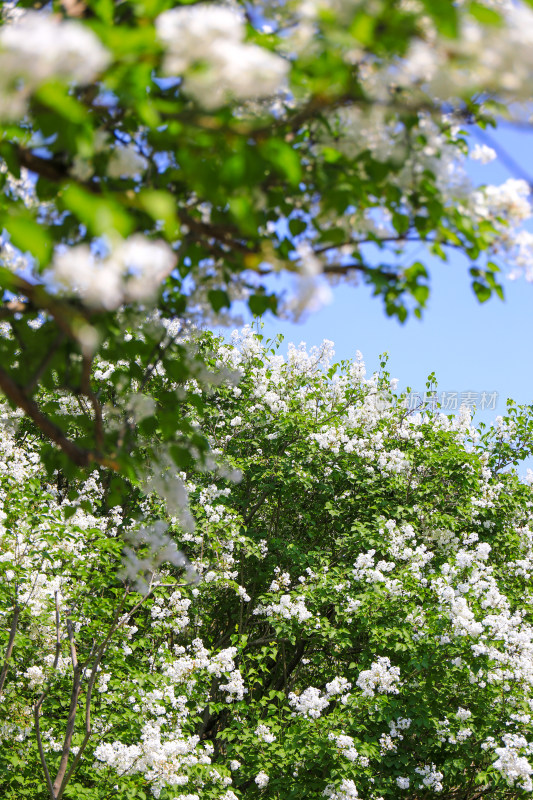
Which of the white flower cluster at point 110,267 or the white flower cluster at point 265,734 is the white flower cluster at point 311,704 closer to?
the white flower cluster at point 265,734

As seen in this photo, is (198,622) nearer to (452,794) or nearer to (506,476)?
(452,794)

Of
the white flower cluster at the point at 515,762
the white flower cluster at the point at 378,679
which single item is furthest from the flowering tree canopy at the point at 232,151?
the white flower cluster at the point at 515,762

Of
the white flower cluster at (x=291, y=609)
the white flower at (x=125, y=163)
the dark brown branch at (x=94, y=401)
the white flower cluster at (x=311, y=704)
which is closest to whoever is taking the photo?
the white flower at (x=125, y=163)

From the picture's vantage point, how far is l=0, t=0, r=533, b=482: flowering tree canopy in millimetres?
1368

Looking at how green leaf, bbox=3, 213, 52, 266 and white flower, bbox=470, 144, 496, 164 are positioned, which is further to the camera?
white flower, bbox=470, 144, 496, 164

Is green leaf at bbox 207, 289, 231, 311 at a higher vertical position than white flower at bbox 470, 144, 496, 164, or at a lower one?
lower

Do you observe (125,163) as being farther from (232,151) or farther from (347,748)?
(347,748)

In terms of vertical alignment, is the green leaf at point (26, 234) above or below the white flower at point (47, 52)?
below

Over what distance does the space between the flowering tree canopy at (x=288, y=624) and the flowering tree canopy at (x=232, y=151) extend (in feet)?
4.85

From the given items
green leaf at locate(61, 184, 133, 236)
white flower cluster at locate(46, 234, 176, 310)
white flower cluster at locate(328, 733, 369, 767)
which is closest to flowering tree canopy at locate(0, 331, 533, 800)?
white flower cluster at locate(328, 733, 369, 767)

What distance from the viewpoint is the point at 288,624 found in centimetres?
727

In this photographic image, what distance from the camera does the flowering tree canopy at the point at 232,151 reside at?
1.37m

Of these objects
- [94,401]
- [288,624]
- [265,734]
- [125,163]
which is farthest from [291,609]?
[125,163]

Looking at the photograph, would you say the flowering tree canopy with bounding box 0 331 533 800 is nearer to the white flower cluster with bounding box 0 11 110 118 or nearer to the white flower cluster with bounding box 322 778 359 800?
the white flower cluster with bounding box 322 778 359 800
